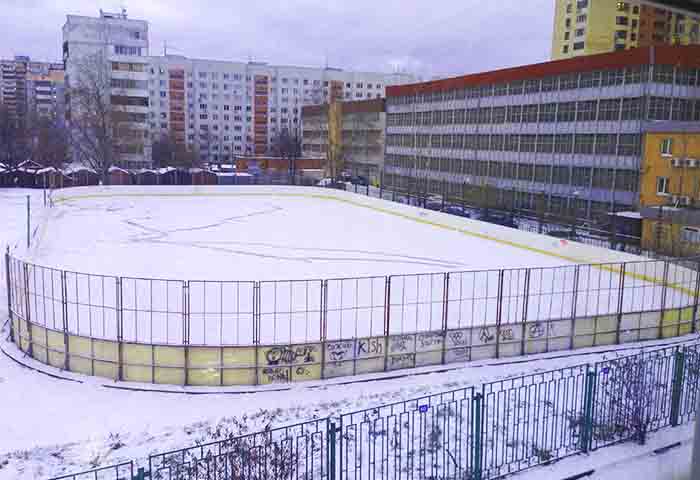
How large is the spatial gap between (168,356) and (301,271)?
20.1 feet

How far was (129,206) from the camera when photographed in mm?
25812

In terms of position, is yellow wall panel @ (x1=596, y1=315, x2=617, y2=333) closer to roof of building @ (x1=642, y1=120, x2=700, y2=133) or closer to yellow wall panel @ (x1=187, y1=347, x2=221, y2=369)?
yellow wall panel @ (x1=187, y1=347, x2=221, y2=369)

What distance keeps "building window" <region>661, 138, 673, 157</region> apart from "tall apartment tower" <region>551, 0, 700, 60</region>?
94.0 ft

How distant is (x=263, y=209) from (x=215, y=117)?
1907 inches

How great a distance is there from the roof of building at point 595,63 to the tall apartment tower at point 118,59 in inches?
994

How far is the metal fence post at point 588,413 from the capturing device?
590cm

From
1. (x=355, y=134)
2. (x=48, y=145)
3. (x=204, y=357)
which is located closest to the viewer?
(x=204, y=357)

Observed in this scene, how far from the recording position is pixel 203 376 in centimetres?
861

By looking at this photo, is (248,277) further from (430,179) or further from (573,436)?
(430,179)

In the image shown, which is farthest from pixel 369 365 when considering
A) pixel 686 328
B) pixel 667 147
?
pixel 667 147

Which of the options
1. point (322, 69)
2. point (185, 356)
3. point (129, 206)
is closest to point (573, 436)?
point (185, 356)

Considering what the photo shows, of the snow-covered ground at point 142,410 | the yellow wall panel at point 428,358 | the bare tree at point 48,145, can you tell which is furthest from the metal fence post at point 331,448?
the bare tree at point 48,145

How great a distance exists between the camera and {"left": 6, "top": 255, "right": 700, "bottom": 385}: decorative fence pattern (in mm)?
8680

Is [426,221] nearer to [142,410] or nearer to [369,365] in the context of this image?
[369,365]
